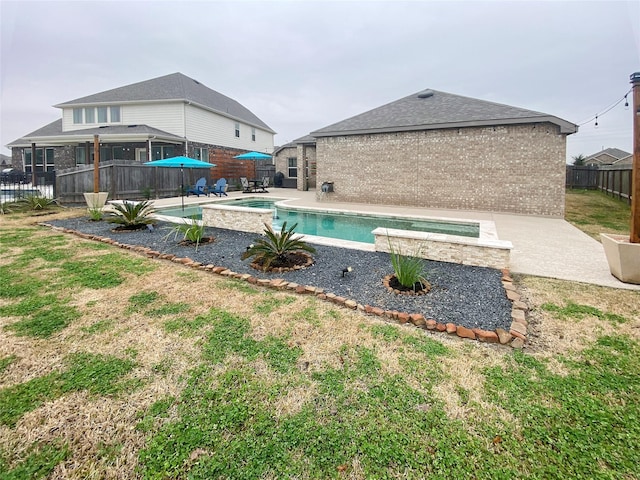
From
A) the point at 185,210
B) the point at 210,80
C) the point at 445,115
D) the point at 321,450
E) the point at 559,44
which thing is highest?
the point at 210,80

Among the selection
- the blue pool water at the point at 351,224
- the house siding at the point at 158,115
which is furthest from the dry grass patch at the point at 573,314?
the house siding at the point at 158,115

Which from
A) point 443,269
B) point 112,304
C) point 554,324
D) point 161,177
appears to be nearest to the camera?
point 554,324

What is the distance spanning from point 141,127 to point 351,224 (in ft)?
60.0

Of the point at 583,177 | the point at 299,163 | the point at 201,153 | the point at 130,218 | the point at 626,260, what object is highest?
the point at 201,153

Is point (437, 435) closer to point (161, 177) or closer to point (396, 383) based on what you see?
point (396, 383)

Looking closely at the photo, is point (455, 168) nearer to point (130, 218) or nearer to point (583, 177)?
point (130, 218)

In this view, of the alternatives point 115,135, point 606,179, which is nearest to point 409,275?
point 115,135

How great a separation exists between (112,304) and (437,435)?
13.2 feet

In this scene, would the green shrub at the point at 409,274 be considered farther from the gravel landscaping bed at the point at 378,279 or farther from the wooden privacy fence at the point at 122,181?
the wooden privacy fence at the point at 122,181

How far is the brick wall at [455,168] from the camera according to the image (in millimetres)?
12461

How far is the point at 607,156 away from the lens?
46719 millimetres

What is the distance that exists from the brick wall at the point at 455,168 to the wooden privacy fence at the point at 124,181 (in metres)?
9.09

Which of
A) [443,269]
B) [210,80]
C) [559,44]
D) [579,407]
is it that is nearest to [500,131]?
[559,44]

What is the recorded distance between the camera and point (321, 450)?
2.12 meters
